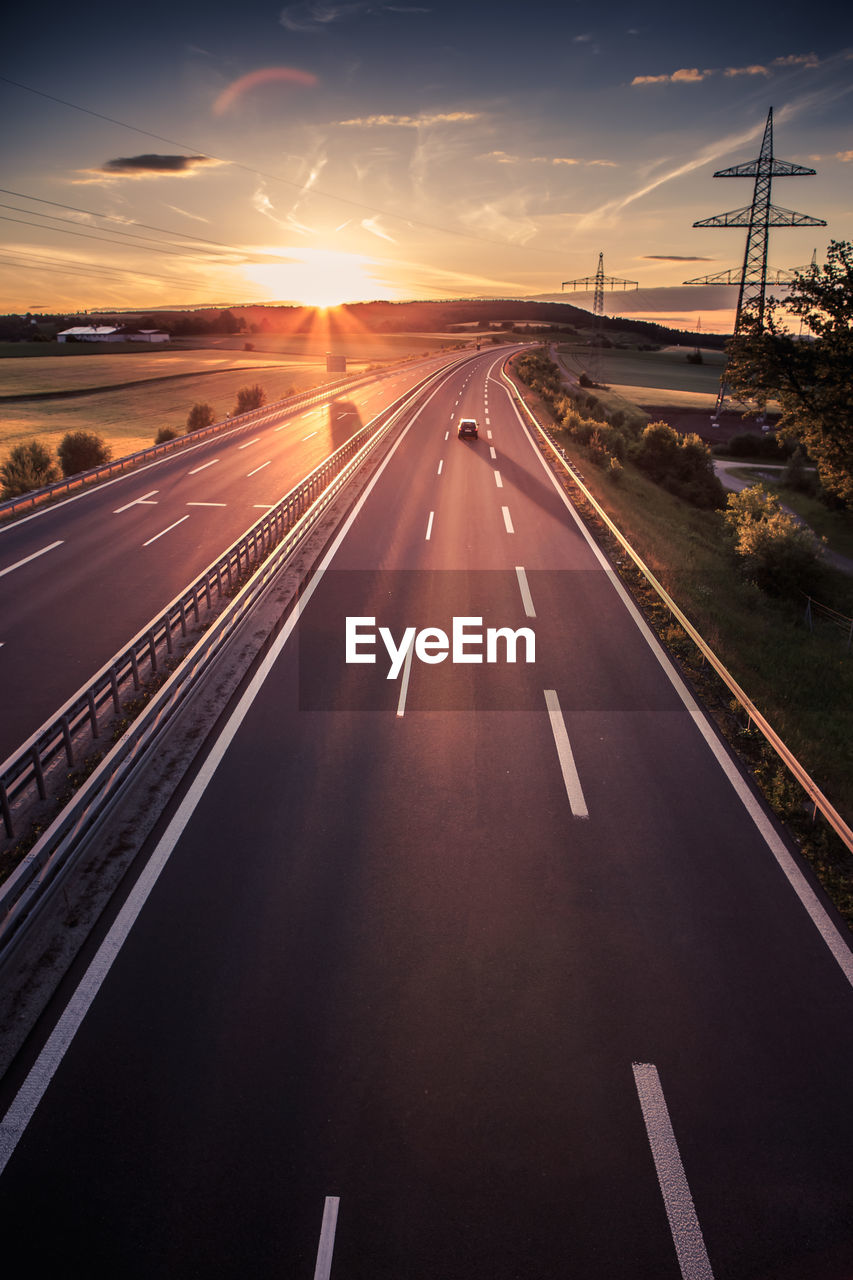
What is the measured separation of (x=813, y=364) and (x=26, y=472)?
32.5 metres

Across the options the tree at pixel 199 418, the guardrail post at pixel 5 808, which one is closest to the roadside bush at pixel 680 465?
the tree at pixel 199 418

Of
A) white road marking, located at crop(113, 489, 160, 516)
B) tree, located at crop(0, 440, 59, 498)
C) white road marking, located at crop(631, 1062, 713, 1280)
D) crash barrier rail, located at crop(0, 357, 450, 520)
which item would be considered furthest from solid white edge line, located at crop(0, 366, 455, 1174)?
tree, located at crop(0, 440, 59, 498)

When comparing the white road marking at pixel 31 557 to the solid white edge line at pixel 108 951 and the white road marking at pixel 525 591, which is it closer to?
the solid white edge line at pixel 108 951

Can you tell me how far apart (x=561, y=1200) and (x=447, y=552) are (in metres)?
16.8

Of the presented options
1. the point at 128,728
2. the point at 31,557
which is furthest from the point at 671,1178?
the point at 31,557

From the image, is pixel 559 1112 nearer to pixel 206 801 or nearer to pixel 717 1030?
pixel 717 1030

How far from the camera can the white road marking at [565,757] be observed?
29.8 ft

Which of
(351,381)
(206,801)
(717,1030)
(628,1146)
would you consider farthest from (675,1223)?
(351,381)

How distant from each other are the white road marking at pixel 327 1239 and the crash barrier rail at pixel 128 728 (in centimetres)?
376

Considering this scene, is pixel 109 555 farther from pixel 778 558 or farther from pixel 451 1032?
pixel 778 558

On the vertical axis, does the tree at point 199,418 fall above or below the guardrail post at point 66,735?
above

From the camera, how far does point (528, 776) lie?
9.75 m

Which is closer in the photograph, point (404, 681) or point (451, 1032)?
point (451, 1032)

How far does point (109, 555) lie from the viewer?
19844mm
